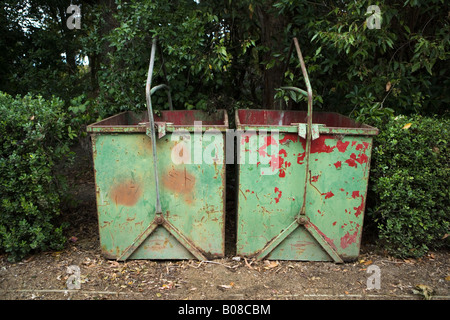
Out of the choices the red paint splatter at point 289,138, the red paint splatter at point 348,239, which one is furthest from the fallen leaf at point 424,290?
the red paint splatter at point 289,138

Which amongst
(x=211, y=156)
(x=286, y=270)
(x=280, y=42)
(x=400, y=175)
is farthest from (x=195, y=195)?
(x=280, y=42)

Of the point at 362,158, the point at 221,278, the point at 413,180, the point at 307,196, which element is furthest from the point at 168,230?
the point at 413,180

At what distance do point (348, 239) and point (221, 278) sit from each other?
1.14 metres

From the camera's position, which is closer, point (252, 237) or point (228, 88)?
point (252, 237)

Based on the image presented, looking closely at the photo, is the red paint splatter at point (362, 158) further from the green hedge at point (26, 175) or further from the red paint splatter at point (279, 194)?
the green hedge at point (26, 175)

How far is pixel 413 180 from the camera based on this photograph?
317 cm

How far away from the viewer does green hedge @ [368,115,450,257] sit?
3123 millimetres

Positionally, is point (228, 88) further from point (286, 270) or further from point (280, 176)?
point (286, 270)

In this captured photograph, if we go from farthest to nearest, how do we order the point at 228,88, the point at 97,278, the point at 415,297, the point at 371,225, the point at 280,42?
the point at 228,88 → the point at 280,42 → the point at 371,225 → the point at 97,278 → the point at 415,297

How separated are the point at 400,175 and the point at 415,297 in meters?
0.99

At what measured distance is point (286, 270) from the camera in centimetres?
307

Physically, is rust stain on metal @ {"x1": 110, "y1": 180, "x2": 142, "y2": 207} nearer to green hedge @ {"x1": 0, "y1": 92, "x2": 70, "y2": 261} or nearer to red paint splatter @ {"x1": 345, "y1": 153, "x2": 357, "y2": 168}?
green hedge @ {"x1": 0, "y1": 92, "x2": 70, "y2": 261}

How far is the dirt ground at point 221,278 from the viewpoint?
2747 millimetres

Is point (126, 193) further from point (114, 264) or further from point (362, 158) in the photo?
point (362, 158)
